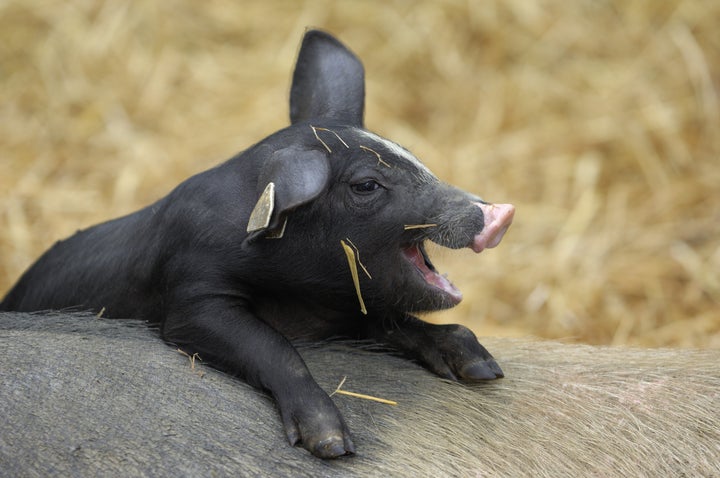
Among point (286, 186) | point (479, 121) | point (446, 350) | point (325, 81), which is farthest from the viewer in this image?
point (479, 121)

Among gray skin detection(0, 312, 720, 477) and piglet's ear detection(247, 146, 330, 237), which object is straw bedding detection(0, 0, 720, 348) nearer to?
gray skin detection(0, 312, 720, 477)

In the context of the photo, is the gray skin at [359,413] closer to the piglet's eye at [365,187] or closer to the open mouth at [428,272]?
the open mouth at [428,272]

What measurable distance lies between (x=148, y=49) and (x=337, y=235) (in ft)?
10.3

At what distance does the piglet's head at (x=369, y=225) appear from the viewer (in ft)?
6.32

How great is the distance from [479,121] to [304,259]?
2.80 metres

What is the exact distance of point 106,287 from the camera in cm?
221

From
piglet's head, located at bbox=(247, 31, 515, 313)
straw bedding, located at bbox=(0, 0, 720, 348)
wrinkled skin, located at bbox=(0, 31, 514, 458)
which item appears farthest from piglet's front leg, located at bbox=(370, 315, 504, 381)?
straw bedding, located at bbox=(0, 0, 720, 348)

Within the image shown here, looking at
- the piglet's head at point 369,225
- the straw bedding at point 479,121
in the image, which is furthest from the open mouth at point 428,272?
the straw bedding at point 479,121

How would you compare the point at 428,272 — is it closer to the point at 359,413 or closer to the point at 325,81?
the point at 359,413

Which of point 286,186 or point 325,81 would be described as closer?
point 286,186

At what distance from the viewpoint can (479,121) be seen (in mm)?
4656

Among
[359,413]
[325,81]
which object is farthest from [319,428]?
[325,81]

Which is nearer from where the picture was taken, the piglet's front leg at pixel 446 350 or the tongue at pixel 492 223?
the tongue at pixel 492 223

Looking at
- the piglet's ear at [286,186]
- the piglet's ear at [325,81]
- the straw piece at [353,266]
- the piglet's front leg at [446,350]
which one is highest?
the piglet's ear at [325,81]
